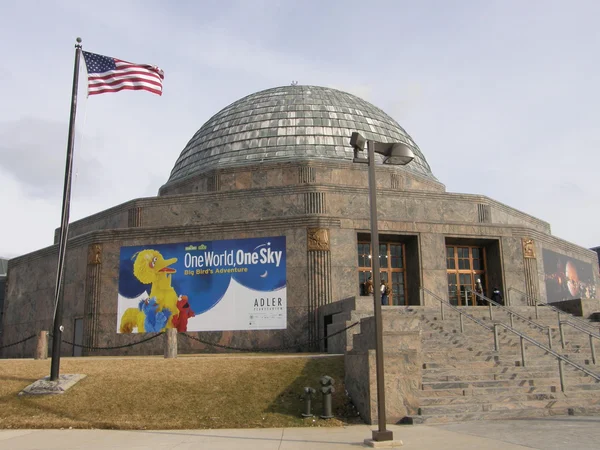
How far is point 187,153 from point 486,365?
659 inches

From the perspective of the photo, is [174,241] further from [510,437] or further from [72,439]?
[510,437]

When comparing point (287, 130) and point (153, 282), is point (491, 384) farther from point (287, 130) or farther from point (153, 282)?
point (287, 130)

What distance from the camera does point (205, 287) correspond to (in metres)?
14.3

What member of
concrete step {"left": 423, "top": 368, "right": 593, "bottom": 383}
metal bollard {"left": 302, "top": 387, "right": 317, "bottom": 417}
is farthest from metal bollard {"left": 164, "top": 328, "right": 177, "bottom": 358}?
concrete step {"left": 423, "top": 368, "right": 593, "bottom": 383}

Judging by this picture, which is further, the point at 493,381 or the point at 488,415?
the point at 493,381

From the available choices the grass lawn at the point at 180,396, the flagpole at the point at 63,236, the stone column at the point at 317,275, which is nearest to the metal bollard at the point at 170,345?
the grass lawn at the point at 180,396

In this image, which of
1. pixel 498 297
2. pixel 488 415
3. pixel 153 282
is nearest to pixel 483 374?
pixel 488 415

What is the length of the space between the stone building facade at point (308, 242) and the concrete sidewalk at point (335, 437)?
194 inches

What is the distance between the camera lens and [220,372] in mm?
9383

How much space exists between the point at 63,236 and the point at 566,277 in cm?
1437

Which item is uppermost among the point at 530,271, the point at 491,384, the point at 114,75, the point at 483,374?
the point at 114,75

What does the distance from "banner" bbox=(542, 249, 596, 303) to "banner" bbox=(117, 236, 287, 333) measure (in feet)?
25.4

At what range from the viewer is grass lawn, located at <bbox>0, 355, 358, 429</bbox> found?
789cm

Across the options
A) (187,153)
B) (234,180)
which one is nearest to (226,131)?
(187,153)
